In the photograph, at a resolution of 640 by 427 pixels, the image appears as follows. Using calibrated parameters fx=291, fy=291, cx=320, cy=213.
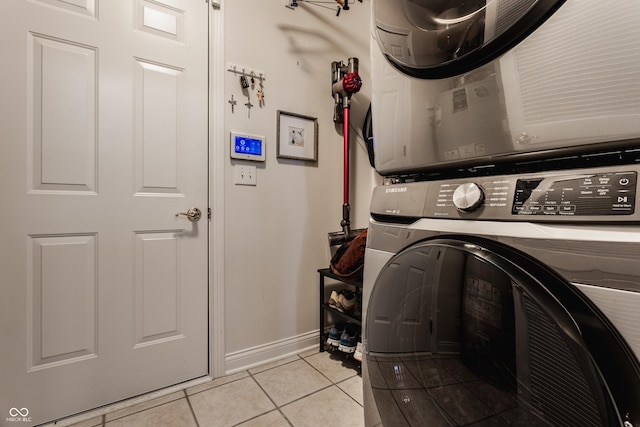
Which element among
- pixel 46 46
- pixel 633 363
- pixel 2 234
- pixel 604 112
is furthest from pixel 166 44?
pixel 633 363

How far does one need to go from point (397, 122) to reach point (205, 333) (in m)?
1.37

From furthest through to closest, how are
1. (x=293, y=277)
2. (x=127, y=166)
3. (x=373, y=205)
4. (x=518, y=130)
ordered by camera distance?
(x=293, y=277) → (x=127, y=166) → (x=373, y=205) → (x=518, y=130)

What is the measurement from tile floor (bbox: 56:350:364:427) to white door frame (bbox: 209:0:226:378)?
0.53 feet

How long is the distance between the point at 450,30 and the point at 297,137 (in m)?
1.22

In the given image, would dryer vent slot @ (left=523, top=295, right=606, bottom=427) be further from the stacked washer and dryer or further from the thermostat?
the thermostat

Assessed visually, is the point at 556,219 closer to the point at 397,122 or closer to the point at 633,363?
the point at 633,363

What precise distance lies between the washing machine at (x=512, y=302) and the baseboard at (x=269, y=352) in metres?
1.02

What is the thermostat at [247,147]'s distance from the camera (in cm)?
152

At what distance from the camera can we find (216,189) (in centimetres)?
149

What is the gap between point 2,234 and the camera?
3.59 feet

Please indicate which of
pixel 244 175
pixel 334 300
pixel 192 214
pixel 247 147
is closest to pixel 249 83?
pixel 247 147

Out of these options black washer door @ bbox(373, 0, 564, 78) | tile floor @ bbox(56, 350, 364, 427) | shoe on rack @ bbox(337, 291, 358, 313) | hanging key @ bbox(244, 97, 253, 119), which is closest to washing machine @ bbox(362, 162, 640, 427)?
black washer door @ bbox(373, 0, 564, 78)

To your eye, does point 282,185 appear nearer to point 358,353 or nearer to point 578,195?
point 358,353

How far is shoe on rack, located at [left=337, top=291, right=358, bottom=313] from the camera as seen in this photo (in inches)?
65.9
